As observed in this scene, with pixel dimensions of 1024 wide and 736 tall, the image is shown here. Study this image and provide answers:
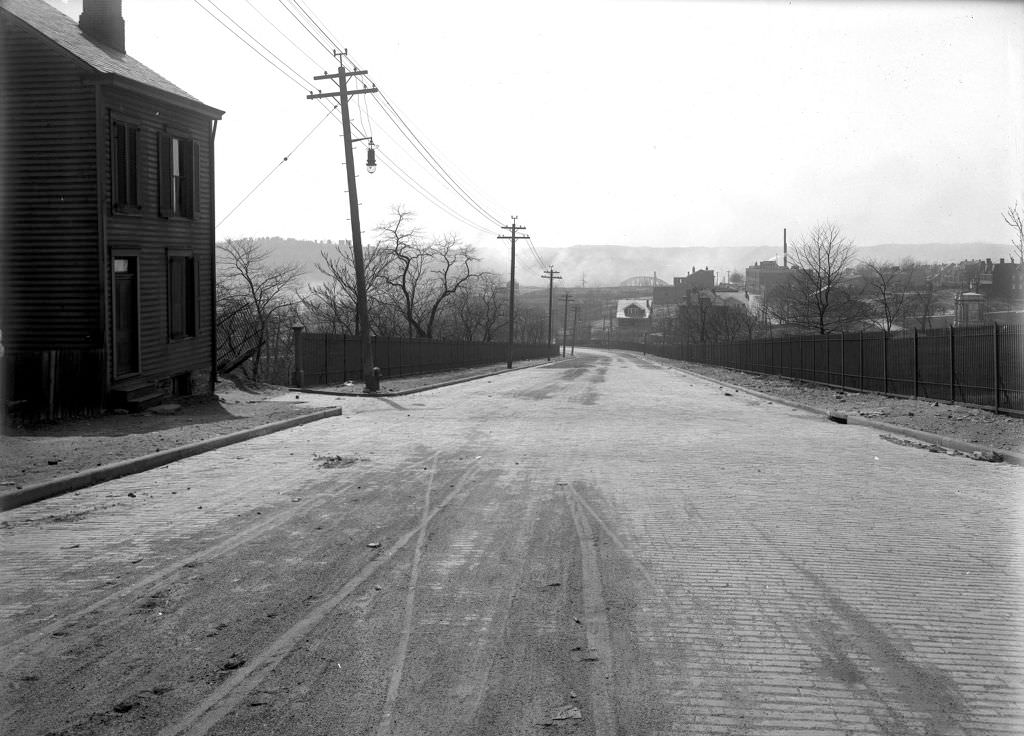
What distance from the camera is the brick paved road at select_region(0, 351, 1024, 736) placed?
3943mm

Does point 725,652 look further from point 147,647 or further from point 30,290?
point 30,290

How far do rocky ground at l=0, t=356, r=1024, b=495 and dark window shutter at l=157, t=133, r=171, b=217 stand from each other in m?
4.64

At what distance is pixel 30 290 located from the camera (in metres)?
17.8

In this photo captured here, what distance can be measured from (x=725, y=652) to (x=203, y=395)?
1880 centimetres

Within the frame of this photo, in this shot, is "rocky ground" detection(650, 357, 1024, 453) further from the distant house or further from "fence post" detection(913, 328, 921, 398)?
the distant house

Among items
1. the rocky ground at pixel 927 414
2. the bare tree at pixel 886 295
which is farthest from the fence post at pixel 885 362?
the bare tree at pixel 886 295

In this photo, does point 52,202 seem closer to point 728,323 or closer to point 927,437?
point 927,437

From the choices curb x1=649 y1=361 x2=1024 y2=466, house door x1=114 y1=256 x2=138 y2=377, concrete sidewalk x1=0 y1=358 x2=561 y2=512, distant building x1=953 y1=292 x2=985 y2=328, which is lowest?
curb x1=649 y1=361 x2=1024 y2=466

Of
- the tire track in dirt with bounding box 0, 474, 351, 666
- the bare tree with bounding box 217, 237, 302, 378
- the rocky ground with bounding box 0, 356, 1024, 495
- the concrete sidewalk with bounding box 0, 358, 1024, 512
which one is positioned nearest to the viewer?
the tire track in dirt with bounding box 0, 474, 351, 666

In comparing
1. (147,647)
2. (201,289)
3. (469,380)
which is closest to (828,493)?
(147,647)

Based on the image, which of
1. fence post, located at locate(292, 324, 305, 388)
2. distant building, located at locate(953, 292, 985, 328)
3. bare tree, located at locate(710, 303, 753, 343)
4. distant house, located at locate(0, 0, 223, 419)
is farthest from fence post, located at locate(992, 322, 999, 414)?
bare tree, located at locate(710, 303, 753, 343)

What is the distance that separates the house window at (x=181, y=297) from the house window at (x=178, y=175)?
1.20 meters

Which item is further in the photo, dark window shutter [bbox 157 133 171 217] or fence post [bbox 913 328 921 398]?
fence post [bbox 913 328 921 398]

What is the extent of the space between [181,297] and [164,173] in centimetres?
320
